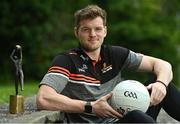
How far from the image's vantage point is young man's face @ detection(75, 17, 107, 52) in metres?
7.30

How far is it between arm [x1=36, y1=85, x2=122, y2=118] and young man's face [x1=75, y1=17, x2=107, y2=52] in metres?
0.65

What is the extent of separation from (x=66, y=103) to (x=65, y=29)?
3248 centimetres

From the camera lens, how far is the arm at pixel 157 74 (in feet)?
23.7

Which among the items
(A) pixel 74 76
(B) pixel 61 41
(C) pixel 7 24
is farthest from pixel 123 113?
(B) pixel 61 41

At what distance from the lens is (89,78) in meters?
7.19

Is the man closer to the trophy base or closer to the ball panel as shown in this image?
the ball panel

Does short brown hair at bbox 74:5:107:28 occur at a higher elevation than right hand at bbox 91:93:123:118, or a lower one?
higher

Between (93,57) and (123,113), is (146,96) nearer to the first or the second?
(123,113)

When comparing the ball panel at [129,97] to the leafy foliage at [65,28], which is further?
the leafy foliage at [65,28]

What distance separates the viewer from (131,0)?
147ft

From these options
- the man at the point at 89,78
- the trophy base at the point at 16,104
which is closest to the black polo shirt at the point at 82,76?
the man at the point at 89,78

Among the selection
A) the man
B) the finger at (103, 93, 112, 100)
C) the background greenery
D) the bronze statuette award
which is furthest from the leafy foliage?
the finger at (103, 93, 112, 100)

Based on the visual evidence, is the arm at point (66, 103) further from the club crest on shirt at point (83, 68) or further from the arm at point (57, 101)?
the club crest on shirt at point (83, 68)

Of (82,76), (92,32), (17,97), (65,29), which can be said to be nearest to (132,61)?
(92,32)
